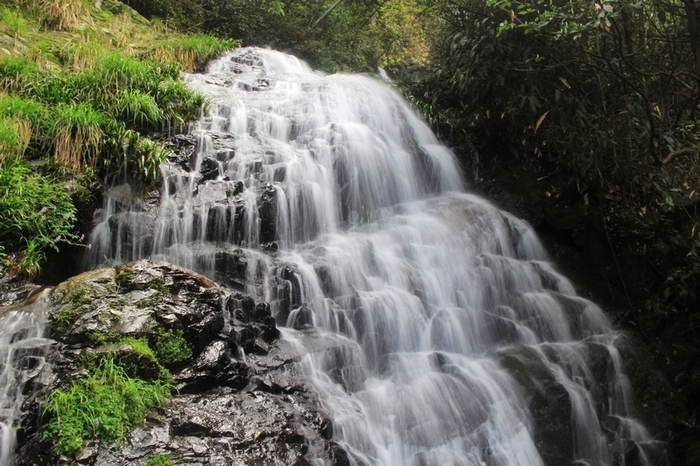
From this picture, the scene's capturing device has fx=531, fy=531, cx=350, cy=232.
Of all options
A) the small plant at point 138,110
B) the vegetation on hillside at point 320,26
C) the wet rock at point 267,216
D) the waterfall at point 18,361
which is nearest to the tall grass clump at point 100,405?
the waterfall at point 18,361

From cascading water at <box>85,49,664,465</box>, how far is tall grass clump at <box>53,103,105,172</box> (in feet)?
1.90

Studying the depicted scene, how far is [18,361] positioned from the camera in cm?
422

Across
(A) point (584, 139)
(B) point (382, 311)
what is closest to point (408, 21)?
(A) point (584, 139)

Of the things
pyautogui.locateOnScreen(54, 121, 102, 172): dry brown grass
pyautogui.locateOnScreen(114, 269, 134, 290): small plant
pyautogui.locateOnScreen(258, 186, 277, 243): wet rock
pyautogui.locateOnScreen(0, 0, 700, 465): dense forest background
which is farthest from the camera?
pyautogui.locateOnScreen(258, 186, 277, 243): wet rock

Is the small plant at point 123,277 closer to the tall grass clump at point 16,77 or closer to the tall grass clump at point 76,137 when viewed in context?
the tall grass clump at point 76,137

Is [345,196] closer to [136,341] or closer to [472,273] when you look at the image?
[472,273]

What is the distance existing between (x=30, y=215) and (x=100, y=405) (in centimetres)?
275

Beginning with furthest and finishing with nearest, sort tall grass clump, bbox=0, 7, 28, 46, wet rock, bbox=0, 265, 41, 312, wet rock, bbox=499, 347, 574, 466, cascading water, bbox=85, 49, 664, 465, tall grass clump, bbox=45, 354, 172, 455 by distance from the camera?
tall grass clump, bbox=0, 7, 28, 46 → wet rock, bbox=499, 347, 574, 466 → cascading water, bbox=85, 49, 664, 465 → wet rock, bbox=0, 265, 41, 312 → tall grass clump, bbox=45, 354, 172, 455

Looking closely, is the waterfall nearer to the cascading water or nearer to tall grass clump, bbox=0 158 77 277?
tall grass clump, bbox=0 158 77 277

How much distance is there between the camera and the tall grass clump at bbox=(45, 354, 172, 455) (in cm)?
377

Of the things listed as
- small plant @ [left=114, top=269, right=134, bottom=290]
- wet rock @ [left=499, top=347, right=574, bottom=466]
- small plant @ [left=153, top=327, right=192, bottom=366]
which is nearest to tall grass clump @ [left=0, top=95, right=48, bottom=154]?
small plant @ [left=114, top=269, right=134, bottom=290]

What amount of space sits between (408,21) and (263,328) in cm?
1351

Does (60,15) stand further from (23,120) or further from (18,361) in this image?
(18,361)

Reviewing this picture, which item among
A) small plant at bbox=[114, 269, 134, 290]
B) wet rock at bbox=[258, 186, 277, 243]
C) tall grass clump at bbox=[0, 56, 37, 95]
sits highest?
tall grass clump at bbox=[0, 56, 37, 95]
